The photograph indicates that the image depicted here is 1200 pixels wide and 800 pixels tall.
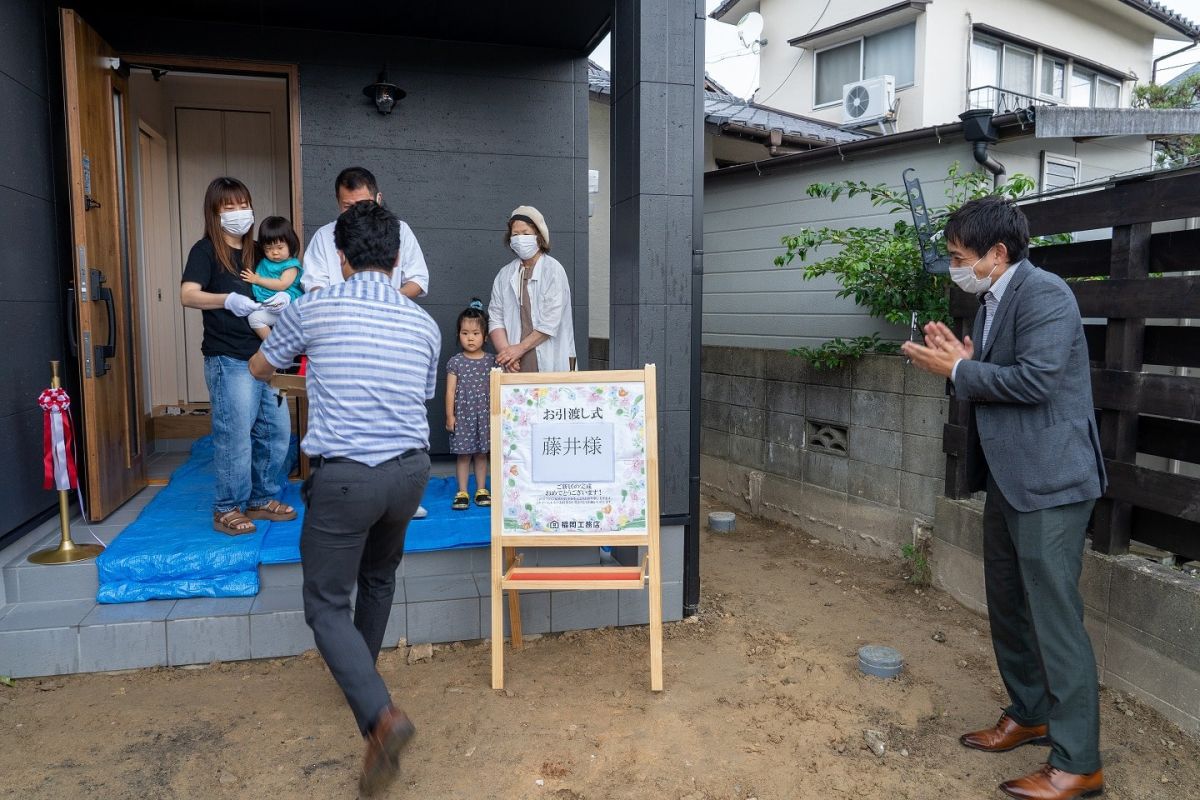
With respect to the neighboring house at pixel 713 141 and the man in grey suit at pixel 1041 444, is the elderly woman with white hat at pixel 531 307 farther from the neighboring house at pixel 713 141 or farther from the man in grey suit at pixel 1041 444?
the neighboring house at pixel 713 141

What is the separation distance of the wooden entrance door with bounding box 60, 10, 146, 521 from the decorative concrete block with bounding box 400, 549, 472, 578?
1656mm

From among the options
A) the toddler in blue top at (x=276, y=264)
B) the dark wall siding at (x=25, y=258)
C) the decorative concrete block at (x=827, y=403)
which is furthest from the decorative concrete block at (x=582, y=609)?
the dark wall siding at (x=25, y=258)

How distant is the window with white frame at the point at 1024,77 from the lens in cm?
1303

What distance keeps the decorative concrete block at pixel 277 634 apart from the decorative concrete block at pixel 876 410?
11.2 feet

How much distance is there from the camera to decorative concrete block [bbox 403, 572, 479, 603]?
11.8 feet

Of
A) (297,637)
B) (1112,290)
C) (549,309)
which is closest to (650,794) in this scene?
(297,637)

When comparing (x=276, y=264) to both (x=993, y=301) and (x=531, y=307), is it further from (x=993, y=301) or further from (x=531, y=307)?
(x=993, y=301)

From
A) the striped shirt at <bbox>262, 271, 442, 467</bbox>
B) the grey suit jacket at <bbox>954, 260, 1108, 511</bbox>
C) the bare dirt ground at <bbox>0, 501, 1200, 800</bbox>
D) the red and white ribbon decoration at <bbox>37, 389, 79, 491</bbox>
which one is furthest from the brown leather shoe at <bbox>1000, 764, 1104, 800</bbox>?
the red and white ribbon decoration at <bbox>37, 389, 79, 491</bbox>

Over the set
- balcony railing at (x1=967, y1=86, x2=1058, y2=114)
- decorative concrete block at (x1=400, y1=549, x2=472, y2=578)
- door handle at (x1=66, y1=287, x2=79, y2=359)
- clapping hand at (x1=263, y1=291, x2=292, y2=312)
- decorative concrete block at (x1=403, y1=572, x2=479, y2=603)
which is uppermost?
balcony railing at (x1=967, y1=86, x2=1058, y2=114)

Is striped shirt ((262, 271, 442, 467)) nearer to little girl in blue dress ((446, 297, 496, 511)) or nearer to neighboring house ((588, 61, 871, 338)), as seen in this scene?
little girl in blue dress ((446, 297, 496, 511))

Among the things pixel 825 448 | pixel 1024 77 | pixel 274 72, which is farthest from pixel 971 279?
pixel 1024 77

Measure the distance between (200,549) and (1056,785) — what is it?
333 centimetres

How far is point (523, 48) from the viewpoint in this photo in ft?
17.8

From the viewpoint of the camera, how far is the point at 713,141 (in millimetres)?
8922
